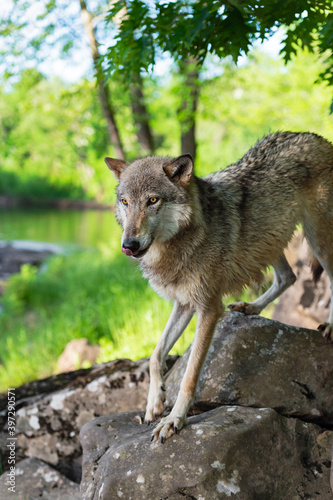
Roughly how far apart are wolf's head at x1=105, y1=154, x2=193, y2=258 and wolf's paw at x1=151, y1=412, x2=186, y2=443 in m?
1.32

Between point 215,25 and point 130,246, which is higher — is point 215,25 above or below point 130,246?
above

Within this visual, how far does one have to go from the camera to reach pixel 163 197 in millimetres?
3320

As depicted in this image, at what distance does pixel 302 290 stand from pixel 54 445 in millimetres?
3723

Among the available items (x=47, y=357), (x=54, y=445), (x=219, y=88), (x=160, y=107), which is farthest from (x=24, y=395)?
(x=160, y=107)

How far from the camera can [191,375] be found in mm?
3400

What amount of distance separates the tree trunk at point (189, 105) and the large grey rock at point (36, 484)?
22.5 ft

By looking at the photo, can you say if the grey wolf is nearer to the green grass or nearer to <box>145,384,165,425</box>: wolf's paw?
<box>145,384,165,425</box>: wolf's paw

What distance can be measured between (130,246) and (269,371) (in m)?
1.68

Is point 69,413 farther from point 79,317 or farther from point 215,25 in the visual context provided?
point 79,317

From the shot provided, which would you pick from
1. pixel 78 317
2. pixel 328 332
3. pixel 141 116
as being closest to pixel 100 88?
pixel 141 116

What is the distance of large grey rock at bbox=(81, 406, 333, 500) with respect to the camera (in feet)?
9.48

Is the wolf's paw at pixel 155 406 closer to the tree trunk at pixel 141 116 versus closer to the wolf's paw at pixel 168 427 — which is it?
the wolf's paw at pixel 168 427

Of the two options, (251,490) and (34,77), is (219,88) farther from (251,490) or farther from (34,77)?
(251,490)

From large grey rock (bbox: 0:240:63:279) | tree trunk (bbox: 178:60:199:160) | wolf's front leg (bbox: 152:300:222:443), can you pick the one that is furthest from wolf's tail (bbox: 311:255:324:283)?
large grey rock (bbox: 0:240:63:279)
